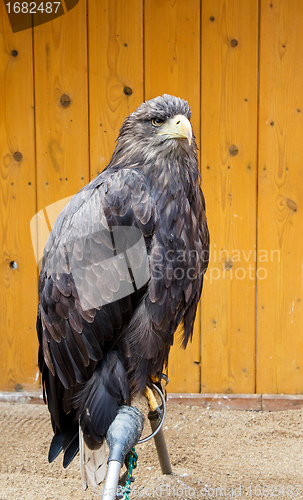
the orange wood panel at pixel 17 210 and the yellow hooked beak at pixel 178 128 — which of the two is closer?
the yellow hooked beak at pixel 178 128

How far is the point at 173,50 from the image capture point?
115 inches

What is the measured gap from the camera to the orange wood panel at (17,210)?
2.98 m

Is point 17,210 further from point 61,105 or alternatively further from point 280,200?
point 280,200

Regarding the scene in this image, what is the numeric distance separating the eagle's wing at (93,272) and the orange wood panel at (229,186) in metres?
1.33

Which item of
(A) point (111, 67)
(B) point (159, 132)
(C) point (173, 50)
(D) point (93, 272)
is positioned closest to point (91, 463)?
(D) point (93, 272)

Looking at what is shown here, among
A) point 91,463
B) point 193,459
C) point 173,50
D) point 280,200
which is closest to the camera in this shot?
point 91,463

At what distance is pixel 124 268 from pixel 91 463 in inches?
32.0

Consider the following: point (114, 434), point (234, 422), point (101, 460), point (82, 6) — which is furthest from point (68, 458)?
point (82, 6)

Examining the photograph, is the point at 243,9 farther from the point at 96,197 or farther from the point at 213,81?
the point at 96,197

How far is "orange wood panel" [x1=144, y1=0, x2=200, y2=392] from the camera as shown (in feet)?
9.51

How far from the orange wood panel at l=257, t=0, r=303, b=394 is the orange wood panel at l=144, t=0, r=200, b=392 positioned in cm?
38

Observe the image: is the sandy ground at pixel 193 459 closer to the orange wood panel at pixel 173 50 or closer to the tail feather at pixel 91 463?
the tail feather at pixel 91 463

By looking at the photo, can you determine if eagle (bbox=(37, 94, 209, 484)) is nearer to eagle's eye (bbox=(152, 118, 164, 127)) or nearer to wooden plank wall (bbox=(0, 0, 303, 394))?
eagle's eye (bbox=(152, 118, 164, 127))

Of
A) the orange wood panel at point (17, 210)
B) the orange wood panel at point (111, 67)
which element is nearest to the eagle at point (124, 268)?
the orange wood panel at point (111, 67)
